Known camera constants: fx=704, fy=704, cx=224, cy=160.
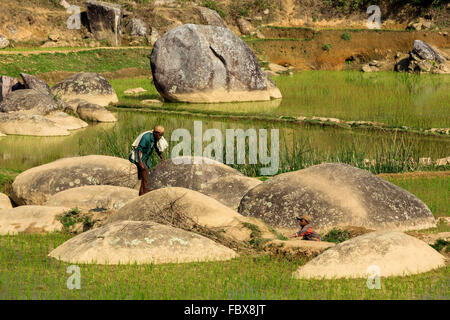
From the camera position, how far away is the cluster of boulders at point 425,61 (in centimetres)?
4084

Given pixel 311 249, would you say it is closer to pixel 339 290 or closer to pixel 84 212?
pixel 339 290

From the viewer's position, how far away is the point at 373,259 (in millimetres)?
7984

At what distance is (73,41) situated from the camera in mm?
46500

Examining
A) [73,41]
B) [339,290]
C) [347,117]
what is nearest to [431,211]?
[339,290]

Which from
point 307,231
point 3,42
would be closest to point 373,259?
point 307,231

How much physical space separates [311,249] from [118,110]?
1918cm

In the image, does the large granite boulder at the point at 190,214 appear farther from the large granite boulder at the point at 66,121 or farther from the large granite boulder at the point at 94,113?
the large granite boulder at the point at 94,113

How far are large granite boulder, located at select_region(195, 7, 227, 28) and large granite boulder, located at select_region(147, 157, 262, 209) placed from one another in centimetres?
3797

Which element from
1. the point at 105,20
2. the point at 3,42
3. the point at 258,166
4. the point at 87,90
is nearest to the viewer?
the point at 258,166

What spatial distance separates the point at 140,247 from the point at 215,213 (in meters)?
1.58

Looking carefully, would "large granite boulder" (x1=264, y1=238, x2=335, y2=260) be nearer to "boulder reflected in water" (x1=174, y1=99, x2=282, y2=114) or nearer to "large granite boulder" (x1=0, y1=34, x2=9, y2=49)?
"boulder reflected in water" (x1=174, y1=99, x2=282, y2=114)

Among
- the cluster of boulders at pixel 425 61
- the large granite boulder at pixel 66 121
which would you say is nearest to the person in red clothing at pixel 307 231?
the large granite boulder at pixel 66 121

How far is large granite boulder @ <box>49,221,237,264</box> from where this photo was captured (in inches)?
336

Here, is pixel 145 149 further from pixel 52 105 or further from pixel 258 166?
pixel 52 105
